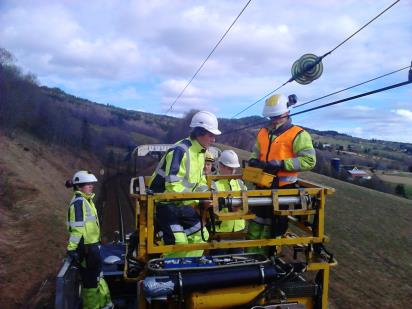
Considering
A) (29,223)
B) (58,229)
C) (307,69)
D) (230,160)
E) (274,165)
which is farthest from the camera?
(29,223)

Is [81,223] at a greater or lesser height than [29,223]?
greater

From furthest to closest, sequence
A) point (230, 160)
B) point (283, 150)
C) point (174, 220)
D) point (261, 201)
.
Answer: point (230, 160), point (283, 150), point (174, 220), point (261, 201)

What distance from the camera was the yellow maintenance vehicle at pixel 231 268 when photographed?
14.1ft

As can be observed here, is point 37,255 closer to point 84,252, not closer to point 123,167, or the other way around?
point 84,252

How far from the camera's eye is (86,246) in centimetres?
688

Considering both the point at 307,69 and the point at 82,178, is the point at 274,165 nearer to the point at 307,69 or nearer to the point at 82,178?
the point at 307,69

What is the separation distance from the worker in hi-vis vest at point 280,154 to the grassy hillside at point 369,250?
4.39 m

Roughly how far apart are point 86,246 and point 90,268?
341 mm

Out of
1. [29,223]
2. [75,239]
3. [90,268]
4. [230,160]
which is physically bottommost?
[29,223]

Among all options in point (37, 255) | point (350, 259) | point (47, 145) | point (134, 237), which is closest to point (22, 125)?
point (47, 145)

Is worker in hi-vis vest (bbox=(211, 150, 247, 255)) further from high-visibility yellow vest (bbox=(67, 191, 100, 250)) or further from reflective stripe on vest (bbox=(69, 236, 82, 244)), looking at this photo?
reflective stripe on vest (bbox=(69, 236, 82, 244))

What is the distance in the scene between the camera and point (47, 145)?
45938 millimetres

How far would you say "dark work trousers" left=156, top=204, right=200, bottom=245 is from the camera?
16.4 ft

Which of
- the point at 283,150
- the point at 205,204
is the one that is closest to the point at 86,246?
the point at 205,204
